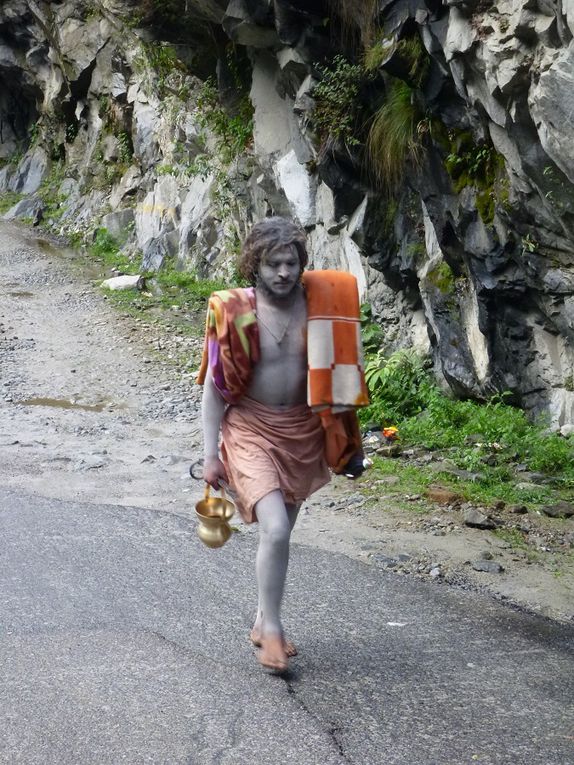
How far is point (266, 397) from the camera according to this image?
14.2 ft

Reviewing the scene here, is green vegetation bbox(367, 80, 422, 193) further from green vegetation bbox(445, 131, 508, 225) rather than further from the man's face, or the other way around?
the man's face

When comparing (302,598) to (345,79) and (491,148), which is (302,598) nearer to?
(491,148)

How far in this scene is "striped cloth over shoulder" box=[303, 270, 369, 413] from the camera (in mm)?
4191

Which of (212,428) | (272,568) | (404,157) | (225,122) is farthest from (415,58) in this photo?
(225,122)

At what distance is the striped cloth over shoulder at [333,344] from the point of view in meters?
4.19

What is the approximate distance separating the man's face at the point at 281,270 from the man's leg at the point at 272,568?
879 millimetres

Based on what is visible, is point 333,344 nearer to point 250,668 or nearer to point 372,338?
point 250,668

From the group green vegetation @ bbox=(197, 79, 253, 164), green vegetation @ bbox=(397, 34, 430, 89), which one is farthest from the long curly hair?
green vegetation @ bbox=(197, 79, 253, 164)

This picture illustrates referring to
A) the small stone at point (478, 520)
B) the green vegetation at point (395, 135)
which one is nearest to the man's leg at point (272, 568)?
the small stone at point (478, 520)

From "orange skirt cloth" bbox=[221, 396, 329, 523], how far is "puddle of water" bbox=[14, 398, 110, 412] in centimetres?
709

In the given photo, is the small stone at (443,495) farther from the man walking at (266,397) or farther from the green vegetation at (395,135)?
the green vegetation at (395,135)

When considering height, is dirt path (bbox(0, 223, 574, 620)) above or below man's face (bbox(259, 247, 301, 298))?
below

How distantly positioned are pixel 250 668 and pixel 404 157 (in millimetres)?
6692

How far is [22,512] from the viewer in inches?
263
